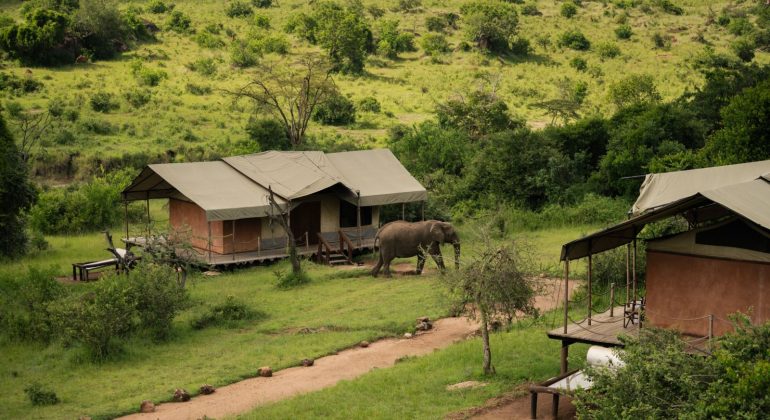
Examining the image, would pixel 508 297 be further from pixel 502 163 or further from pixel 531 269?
pixel 502 163

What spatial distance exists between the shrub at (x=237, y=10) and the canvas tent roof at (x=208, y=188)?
1737 inches

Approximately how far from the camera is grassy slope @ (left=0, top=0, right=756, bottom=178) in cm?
4888

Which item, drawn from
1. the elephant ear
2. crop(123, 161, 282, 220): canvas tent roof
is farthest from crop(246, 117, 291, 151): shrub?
the elephant ear

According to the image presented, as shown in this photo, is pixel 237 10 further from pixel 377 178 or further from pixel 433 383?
pixel 433 383

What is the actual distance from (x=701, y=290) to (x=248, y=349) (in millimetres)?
9293

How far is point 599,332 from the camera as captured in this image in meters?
16.3

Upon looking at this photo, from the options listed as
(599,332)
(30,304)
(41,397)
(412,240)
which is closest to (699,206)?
(599,332)

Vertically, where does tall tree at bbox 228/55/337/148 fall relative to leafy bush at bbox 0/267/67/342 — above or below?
above

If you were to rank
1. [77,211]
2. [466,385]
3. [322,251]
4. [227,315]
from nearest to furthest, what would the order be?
[466,385] → [227,315] → [322,251] → [77,211]

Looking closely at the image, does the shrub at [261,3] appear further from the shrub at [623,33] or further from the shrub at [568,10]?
the shrub at [623,33]

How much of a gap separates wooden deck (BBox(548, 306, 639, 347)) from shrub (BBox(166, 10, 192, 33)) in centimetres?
5589

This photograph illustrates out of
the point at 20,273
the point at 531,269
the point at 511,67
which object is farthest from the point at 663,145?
the point at 511,67

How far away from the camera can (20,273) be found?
2678 centimetres

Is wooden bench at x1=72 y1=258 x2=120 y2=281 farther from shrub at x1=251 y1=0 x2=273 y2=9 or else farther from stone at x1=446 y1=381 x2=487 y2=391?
shrub at x1=251 y1=0 x2=273 y2=9
